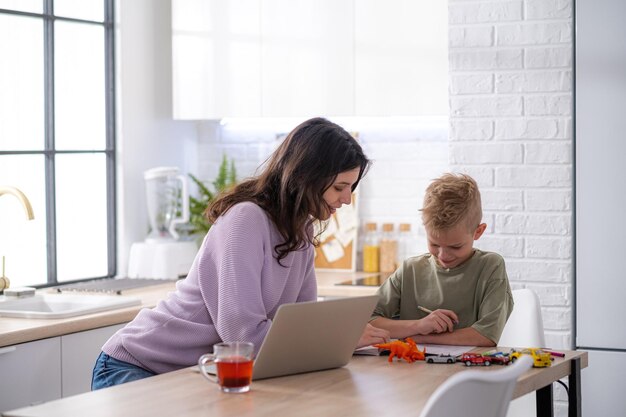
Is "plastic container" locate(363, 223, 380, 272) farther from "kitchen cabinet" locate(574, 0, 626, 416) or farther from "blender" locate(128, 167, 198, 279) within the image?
"kitchen cabinet" locate(574, 0, 626, 416)

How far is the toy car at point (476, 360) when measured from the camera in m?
2.25

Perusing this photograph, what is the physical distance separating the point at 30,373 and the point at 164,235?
1430 millimetres

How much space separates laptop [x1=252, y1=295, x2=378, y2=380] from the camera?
6.72ft

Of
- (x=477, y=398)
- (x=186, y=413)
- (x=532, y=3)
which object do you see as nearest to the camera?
(x=477, y=398)

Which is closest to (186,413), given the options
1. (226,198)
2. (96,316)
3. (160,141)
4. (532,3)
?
(226,198)

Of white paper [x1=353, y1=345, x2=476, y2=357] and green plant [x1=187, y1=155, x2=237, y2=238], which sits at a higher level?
green plant [x1=187, y1=155, x2=237, y2=238]

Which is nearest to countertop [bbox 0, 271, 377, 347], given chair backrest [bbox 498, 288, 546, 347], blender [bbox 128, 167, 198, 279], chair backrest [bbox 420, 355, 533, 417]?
blender [bbox 128, 167, 198, 279]

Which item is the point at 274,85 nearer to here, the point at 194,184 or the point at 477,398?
the point at 194,184

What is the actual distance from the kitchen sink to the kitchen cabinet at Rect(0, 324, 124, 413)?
94mm

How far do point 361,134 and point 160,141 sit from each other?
92cm

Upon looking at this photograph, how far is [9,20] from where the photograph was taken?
392 centimetres

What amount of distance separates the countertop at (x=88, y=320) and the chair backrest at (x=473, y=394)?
5.50 feet

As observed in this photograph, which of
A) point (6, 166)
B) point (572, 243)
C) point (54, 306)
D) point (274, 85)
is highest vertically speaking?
point (274, 85)

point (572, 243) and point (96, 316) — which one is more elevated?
point (572, 243)
